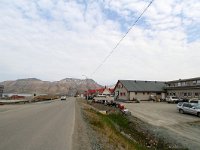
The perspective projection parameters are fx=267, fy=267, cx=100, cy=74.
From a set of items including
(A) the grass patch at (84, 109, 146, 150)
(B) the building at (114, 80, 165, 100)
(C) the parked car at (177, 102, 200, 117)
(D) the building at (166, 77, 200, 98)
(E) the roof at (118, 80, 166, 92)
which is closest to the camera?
(A) the grass patch at (84, 109, 146, 150)

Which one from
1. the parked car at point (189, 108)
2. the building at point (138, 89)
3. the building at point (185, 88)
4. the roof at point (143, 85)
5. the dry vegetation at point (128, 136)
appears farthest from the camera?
the roof at point (143, 85)

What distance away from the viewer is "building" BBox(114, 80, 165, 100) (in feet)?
235

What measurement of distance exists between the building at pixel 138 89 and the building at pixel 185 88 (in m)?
3.15

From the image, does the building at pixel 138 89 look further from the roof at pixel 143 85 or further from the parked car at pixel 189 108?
the parked car at pixel 189 108

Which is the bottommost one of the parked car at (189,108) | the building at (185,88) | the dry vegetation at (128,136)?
the dry vegetation at (128,136)

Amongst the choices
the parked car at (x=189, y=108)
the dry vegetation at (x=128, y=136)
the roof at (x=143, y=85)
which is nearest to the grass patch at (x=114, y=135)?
the dry vegetation at (x=128, y=136)

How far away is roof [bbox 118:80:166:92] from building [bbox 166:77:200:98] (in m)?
3.47

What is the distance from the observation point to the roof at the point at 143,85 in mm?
72562

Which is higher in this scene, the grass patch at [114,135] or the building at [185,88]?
the building at [185,88]

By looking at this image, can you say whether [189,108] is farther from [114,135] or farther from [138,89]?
[138,89]

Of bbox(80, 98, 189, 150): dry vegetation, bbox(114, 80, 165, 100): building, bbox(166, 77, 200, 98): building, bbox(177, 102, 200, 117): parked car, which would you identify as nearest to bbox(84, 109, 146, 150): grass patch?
bbox(80, 98, 189, 150): dry vegetation

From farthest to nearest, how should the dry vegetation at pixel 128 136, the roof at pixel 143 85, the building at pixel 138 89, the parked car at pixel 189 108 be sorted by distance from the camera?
the roof at pixel 143 85
the building at pixel 138 89
the parked car at pixel 189 108
the dry vegetation at pixel 128 136

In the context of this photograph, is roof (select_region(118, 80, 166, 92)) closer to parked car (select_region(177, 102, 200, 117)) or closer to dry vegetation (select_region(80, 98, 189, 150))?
parked car (select_region(177, 102, 200, 117))

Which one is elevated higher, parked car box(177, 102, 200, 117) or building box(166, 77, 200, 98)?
building box(166, 77, 200, 98)
